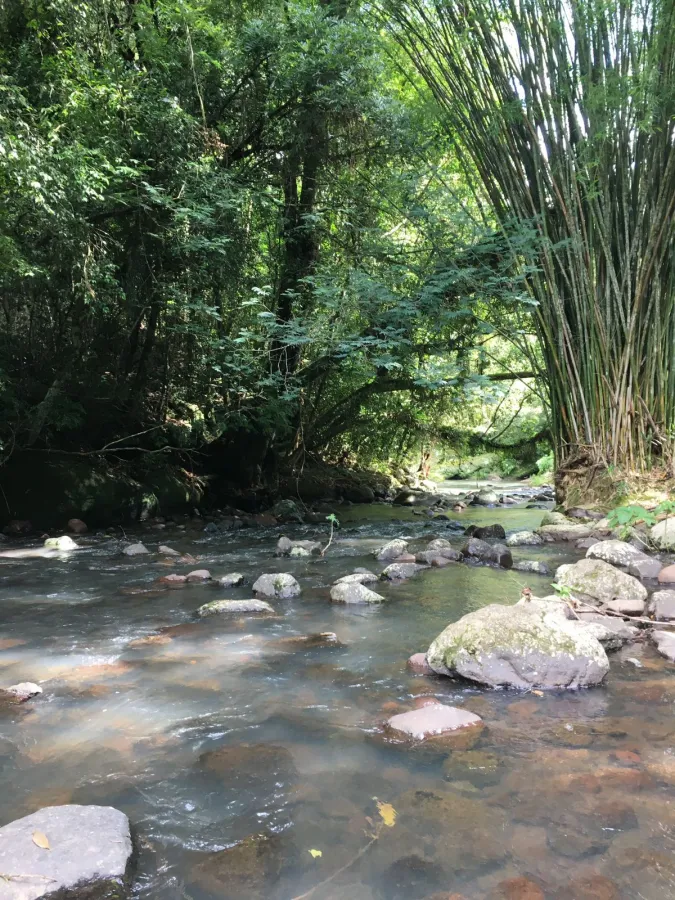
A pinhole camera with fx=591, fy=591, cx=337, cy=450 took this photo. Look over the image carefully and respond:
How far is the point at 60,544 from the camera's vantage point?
651cm

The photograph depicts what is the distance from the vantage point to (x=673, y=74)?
5.82 meters

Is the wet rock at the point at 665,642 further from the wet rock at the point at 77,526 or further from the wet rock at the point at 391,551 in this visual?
the wet rock at the point at 77,526

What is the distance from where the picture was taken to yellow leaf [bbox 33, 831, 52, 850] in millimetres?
1477

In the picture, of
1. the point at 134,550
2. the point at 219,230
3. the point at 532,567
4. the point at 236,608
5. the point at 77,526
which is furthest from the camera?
the point at 77,526

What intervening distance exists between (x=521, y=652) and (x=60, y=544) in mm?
5463

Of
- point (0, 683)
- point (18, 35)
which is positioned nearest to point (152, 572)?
point (0, 683)

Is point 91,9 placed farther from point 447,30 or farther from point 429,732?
point 429,732

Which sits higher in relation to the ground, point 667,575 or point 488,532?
point 667,575

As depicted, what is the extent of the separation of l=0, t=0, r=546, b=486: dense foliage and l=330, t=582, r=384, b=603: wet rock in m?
3.64

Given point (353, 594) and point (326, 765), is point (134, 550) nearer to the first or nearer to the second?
point (353, 594)

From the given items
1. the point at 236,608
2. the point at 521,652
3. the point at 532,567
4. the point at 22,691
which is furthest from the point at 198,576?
the point at 521,652

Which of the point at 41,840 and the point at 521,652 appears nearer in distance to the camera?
the point at 41,840

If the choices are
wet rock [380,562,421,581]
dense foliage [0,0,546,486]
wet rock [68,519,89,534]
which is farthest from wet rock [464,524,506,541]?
wet rock [68,519,89,534]

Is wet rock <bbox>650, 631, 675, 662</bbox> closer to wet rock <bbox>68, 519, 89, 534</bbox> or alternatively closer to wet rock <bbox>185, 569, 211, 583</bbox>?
wet rock <bbox>185, 569, 211, 583</bbox>
